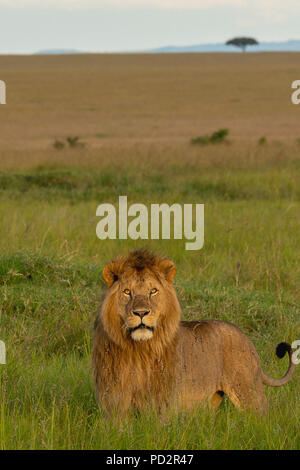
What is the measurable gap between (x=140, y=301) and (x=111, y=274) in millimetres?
246

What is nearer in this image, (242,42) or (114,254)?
(114,254)

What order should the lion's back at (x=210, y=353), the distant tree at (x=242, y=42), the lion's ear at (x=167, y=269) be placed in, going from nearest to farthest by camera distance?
1. the lion's ear at (x=167, y=269)
2. the lion's back at (x=210, y=353)
3. the distant tree at (x=242, y=42)

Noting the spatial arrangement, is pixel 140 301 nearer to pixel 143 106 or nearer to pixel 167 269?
pixel 167 269

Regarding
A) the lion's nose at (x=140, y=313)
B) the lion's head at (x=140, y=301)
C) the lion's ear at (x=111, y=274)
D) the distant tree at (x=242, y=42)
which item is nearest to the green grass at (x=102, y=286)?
the lion's head at (x=140, y=301)

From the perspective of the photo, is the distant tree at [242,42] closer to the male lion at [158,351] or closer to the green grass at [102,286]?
the green grass at [102,286]

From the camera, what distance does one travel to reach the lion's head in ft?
11.7

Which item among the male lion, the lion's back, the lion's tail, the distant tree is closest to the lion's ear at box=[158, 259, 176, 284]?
the male lion

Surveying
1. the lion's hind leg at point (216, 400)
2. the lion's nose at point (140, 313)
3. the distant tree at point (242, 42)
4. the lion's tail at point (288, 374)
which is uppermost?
the distant tree at point (242, 42)

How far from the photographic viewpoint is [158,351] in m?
3.81

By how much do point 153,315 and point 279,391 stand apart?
5.41 feet

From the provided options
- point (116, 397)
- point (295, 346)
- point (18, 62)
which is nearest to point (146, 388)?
point (116, 397)

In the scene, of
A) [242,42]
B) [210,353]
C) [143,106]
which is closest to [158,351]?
[210,353]

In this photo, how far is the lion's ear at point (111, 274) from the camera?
3.71 m

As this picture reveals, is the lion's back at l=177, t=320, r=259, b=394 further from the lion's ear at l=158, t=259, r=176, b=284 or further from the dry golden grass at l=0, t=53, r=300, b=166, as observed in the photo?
the dry golden grass at l=0, t=53, r=300, b=166
